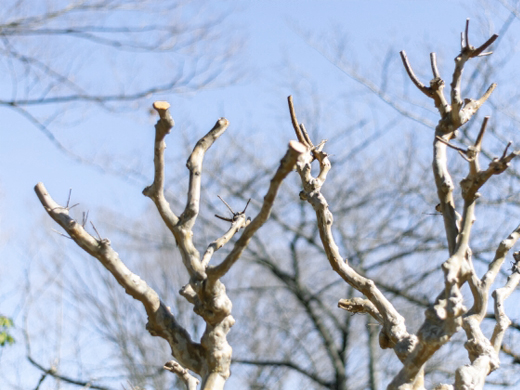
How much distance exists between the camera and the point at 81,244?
1.43 m

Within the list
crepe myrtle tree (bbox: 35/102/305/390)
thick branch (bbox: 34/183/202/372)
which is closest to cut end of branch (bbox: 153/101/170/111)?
crepe myrtle tree (bbox: 35/102/305/390)

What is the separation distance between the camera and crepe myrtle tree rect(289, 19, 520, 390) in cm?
123

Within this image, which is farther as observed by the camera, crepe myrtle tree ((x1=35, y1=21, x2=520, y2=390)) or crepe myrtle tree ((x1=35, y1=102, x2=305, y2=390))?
crepe myrtle tree ((x1=35, y1=102, x2=305, y2=390))

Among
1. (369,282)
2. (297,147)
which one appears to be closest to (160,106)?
(297,147)

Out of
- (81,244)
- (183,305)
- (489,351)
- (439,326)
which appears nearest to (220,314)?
(81,244)

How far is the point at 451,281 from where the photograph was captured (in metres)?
1.20

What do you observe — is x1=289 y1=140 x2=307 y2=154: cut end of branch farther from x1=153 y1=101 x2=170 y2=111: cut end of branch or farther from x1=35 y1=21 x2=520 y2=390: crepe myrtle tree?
x1=153 y1=101 x2=170 y2=111: cut end of branch

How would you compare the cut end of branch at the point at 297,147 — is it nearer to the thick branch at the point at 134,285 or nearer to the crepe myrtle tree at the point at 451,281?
the crepe myrtle tree at the point at 451,281

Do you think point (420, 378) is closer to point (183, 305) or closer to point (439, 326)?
point (439, 326)

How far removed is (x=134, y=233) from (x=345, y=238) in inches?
119

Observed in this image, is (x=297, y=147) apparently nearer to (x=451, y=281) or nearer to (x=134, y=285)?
(x=451, y=281)

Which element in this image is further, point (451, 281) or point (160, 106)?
point (160, 106)

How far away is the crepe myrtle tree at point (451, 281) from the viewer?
4.04 feet

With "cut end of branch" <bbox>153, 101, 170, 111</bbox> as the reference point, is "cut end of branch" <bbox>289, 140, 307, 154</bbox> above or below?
below
